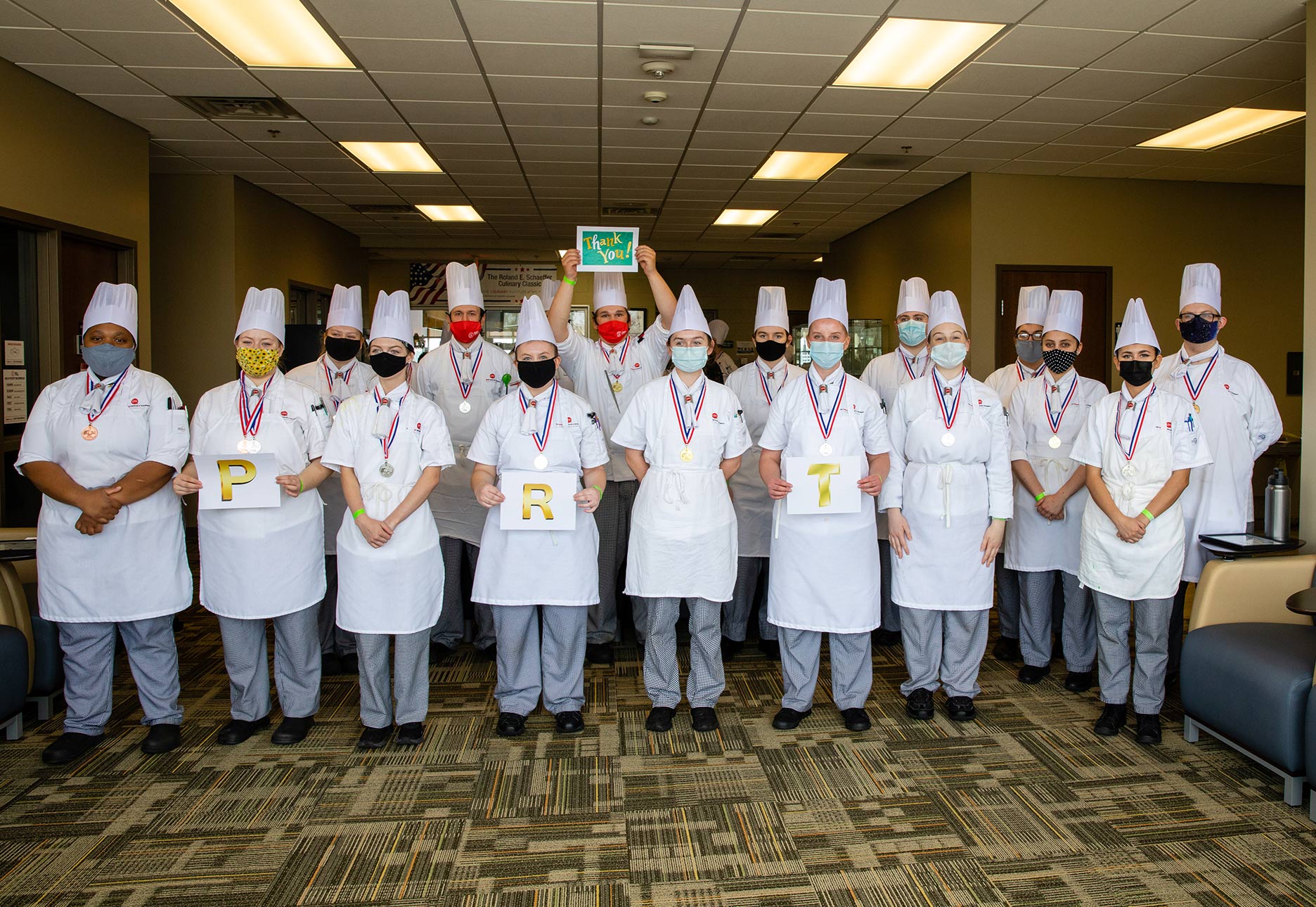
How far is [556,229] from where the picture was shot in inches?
440

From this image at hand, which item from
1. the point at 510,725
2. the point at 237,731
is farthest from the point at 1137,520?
the point at 237,731

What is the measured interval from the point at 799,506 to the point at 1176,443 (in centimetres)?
145

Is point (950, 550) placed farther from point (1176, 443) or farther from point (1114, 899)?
point (1114, 899)

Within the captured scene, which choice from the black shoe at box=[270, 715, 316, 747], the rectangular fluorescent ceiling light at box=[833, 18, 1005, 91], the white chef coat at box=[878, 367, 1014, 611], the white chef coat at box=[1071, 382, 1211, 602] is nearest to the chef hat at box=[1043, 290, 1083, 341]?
the white chef coat at box=[1071, 382, 1211, 602]

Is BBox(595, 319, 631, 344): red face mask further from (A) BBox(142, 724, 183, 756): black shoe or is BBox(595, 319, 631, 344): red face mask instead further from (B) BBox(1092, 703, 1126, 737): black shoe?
(B) BBox(1092, 703, 1126, 737): black shoe

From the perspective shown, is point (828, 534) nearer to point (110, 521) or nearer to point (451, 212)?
point (110, 521)

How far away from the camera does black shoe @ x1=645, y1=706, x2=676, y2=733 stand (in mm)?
3516

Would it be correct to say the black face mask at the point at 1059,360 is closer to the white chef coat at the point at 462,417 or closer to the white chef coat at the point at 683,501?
the white chef coat at the point at 683,501

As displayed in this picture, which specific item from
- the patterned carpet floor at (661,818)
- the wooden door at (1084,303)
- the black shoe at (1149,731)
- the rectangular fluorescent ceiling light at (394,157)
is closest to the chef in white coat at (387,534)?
the patterned carpet floor at (661,818)

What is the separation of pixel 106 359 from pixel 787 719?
2.91 m

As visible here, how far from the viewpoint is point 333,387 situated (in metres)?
4.42

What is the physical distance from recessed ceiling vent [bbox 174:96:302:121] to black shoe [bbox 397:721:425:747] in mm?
4344

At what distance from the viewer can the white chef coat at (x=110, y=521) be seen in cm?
325

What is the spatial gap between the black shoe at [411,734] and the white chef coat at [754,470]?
5.88 ft
